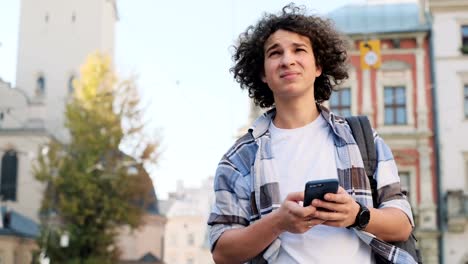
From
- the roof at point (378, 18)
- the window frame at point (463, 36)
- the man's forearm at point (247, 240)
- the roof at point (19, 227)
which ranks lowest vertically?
the roof at point (19, 227)

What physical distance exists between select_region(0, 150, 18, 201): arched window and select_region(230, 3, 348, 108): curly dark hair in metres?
41.9

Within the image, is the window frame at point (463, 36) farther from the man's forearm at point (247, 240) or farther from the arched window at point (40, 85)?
the man's forearm at point (247, 240)

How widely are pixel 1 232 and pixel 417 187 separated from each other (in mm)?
20305

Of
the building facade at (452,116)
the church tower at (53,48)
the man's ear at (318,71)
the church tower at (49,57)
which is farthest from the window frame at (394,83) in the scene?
the man's ear at (318,71)

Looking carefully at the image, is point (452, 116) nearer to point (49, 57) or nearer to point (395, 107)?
point (395, 107)

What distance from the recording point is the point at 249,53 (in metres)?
3.22

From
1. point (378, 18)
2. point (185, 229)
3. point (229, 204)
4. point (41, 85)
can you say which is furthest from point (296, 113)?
point (185, 229)

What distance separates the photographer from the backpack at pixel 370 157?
9.21ft

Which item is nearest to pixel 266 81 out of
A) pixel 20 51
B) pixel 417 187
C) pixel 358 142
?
pixel 358 142

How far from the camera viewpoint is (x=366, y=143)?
2904 mm

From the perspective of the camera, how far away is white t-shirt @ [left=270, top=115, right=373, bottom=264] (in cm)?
275

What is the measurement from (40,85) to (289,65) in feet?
151

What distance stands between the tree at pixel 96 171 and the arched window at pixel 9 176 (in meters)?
9.42

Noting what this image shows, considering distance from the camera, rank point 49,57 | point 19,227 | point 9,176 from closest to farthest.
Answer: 1. point 19,227
2. point 9,176
3. point 49,57
